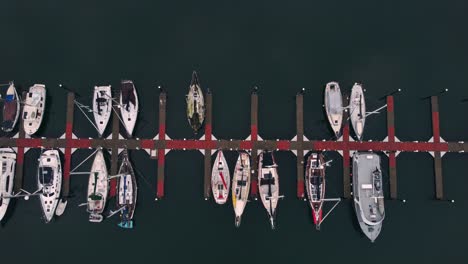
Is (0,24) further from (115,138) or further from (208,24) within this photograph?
(208,24)

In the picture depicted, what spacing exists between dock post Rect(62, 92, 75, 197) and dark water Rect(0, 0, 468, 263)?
826mm

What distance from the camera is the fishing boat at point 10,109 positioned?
48344 millimetres

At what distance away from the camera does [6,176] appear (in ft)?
155

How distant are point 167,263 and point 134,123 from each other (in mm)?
17255

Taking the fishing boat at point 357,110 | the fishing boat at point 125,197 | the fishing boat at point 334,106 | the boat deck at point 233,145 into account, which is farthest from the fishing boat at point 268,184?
the fishing boat at point 125,197

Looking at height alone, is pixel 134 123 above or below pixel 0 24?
below

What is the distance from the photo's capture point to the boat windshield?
47.0 m

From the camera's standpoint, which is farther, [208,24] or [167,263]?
[208,24]

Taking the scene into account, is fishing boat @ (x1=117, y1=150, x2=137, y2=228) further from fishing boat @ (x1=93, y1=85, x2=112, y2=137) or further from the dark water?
fishing boat @ (x1=93, y1=85, x2=112, y2=137)

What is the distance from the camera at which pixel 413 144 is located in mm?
49812

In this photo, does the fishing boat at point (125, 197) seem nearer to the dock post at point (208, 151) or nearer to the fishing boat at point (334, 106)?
the dock post at point (208, 151)

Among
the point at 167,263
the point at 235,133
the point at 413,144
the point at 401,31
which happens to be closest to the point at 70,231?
the point at 167,263

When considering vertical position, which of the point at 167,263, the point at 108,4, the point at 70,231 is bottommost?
the point at 167,263

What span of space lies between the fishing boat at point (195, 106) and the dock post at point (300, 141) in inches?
466
